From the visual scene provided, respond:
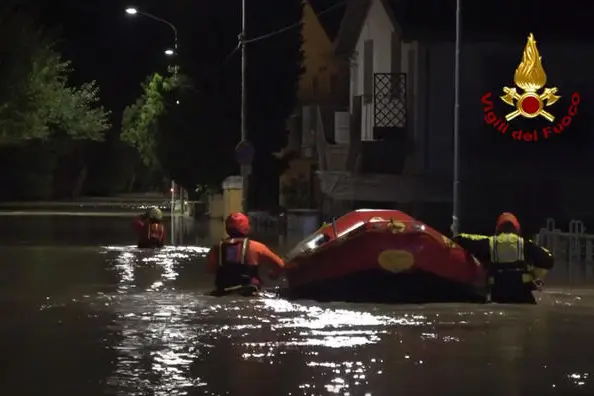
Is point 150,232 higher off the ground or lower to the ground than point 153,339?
higher

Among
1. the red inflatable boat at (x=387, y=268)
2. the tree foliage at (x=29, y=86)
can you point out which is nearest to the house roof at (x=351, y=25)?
the tree foliage at (x=29, y=86)

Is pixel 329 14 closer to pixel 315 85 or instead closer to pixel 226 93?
pixel 315 85

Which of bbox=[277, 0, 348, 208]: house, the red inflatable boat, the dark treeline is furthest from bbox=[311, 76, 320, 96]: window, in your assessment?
the red inflatable boat

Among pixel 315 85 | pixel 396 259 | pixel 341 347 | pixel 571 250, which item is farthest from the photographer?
pixel 315 85

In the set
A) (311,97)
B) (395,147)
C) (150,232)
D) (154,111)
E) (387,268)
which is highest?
(311,97)

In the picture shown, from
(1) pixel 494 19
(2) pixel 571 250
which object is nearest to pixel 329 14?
(1) pixel 494 19

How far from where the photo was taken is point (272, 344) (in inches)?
507

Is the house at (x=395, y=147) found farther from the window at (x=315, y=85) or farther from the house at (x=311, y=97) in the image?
the window at (x=315, y=85)

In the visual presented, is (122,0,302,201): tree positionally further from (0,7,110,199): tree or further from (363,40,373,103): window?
(363,40,373,103): window

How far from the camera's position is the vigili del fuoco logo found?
102 feet

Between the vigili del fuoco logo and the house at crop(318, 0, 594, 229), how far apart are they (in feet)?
1.56

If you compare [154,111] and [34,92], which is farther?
[154,111]

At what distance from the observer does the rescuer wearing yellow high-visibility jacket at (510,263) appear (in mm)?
16375

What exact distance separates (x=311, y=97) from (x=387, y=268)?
4381cm
